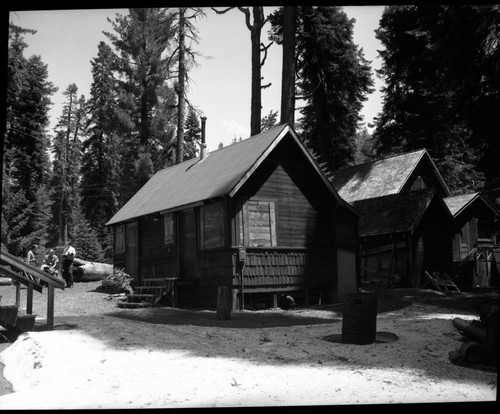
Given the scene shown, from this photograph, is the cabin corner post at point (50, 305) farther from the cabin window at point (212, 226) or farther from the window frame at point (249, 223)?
the window frame at point (249, 223)

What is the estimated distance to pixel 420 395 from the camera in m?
6.81

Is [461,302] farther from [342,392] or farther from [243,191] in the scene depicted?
[342,392]

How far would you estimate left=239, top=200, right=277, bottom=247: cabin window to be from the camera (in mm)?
17516

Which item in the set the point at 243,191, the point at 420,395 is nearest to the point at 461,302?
the point at 243,191

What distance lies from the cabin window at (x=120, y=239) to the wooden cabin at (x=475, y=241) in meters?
16.5

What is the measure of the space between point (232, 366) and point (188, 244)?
11577mm

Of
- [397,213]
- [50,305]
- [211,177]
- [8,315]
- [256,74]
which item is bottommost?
[8,315]

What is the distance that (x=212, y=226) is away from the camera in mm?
18062

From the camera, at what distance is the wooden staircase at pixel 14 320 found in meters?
11.2

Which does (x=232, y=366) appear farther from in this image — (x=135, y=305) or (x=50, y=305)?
(x=135, y=305)

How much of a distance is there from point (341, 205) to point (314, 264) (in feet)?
8.34

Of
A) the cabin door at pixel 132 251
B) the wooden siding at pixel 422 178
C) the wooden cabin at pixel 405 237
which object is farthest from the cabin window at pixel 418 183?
A: the cabin door at pixel 132 251

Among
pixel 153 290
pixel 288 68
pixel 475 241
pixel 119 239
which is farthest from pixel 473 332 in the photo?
pixel 475 241

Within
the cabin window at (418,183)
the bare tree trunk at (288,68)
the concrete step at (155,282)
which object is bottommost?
the concrete step at (155,282)
